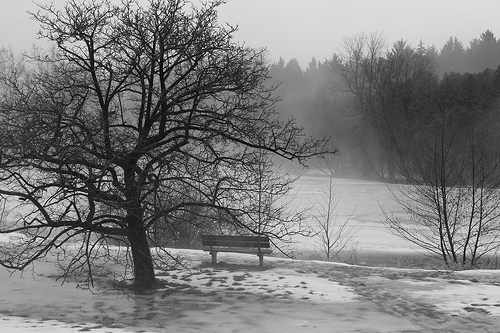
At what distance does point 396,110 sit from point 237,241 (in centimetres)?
3739

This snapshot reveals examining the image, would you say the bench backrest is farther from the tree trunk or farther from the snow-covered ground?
the tree trunk

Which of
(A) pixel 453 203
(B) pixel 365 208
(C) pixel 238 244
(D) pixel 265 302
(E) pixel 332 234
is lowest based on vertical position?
(D) pixel 265 302

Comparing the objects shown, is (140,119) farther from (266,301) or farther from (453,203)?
(453,203)

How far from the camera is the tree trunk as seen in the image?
411 inches

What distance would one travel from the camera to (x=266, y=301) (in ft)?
33.3

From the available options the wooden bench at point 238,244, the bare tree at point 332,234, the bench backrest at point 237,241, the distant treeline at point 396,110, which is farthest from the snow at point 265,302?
the distant treeline at point 396,110

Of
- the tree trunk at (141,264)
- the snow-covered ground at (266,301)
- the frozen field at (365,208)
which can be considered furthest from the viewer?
the frozen field at (365,208)

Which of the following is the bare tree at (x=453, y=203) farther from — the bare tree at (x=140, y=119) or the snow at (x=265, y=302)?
the bare tree at (x=140, y=119)

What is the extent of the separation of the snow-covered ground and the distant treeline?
56.6ft

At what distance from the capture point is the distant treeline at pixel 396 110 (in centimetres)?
3834

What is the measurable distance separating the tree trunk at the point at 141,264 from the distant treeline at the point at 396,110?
20.3 meters

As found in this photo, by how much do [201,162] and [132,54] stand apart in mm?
2523

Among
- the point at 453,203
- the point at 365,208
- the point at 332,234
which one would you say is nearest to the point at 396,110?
the point at 365,208

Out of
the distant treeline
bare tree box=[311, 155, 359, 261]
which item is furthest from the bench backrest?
the distant treeline
